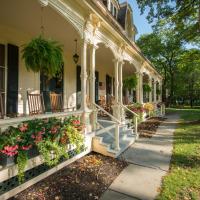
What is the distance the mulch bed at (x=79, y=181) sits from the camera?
3.79 metres

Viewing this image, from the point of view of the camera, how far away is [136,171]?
5.12 meters

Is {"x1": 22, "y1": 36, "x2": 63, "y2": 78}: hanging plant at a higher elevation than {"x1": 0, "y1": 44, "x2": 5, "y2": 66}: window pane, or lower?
lower

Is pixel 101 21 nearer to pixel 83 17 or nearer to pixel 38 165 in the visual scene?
pixel 83 17

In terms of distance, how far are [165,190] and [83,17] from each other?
4568mm

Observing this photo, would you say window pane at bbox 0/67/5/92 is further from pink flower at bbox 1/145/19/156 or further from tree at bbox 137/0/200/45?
tree at bbox 137/0/200/45

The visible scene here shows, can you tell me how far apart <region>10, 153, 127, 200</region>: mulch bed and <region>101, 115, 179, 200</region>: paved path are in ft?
0.66

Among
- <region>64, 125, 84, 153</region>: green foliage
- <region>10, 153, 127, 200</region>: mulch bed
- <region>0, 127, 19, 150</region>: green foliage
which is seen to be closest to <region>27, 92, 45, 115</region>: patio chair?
<region>64, 125, 84, 153</region>: green foliage

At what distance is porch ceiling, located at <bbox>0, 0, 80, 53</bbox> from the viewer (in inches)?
188

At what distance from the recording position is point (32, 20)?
5.70 m

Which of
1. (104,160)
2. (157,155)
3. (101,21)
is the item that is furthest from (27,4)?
(157,155)

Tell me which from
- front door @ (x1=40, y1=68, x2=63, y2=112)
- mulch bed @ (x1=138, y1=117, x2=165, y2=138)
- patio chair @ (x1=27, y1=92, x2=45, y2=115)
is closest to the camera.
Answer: patio chair @ (x1=27, y1=92, x2=45, y2=115)

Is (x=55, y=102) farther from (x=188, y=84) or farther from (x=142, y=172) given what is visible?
(x=188, y=84)

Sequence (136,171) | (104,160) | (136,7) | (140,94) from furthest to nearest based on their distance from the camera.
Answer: (136,7) → (140,94) → (104,160) → (136,171)

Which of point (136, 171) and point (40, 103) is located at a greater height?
point (40, 103)
